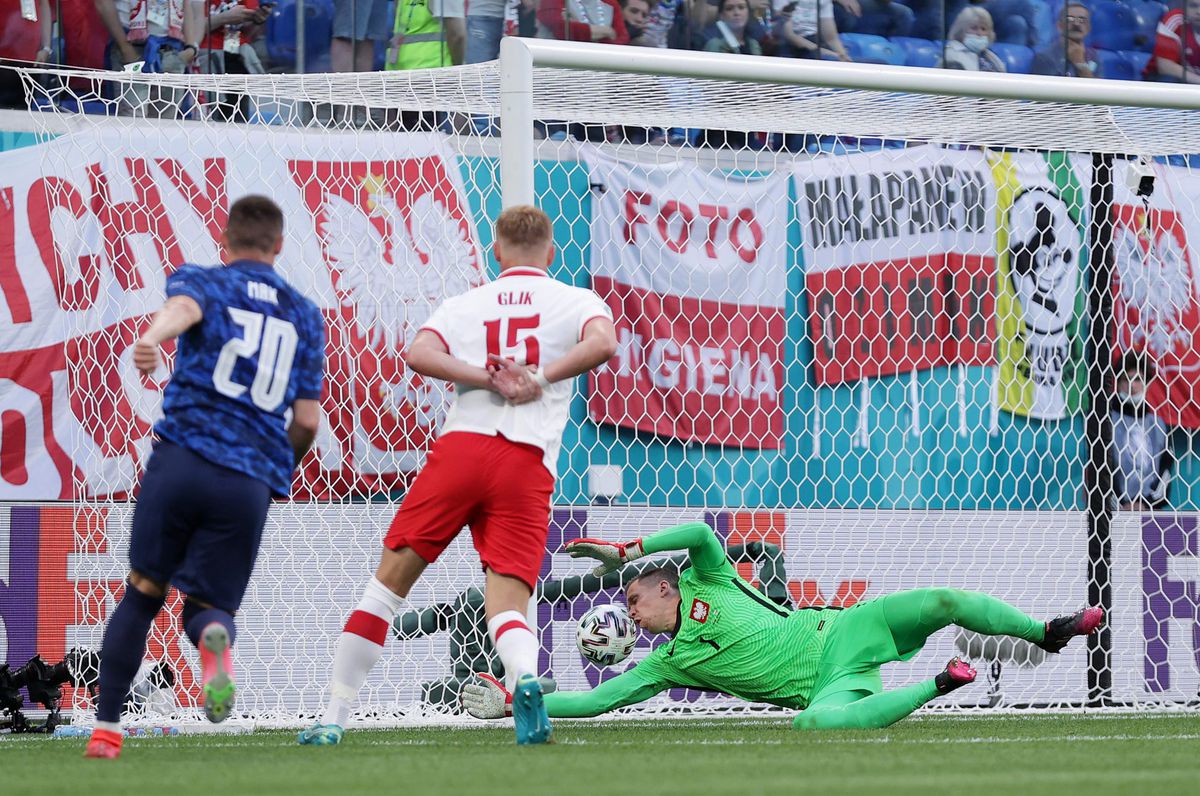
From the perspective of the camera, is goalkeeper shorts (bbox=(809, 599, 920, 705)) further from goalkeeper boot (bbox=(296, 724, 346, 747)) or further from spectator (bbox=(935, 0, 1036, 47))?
spectator (bbox=(935, 0, 1036, 47))

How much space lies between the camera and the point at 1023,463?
26.5 feet

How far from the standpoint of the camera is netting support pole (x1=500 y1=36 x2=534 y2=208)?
19.0ft

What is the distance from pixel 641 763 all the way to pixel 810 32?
27.2 ft

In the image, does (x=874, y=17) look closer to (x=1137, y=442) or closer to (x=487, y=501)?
(x=1137, y=442)

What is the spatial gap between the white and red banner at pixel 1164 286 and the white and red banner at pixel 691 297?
5.34 feet

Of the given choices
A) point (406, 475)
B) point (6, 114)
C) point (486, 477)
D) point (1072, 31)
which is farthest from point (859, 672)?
point (1072, 31)

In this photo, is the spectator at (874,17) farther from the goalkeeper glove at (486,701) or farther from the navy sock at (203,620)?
the navy sock at (203,620)

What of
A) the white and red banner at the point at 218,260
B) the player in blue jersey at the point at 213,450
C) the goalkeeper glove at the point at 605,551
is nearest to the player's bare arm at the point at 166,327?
the player in blue jersey at the point at 213,450

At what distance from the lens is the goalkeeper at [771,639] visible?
17.5 ft

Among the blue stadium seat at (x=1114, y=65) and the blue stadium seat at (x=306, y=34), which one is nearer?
the blue stadium seat at (x=306, y=34)

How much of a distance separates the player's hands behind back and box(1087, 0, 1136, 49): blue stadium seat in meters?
8.73

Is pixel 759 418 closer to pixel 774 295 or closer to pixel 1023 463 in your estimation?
pixel 774 295

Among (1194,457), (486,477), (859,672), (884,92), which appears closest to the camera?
(486,477)

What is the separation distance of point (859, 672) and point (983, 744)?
897 mm
